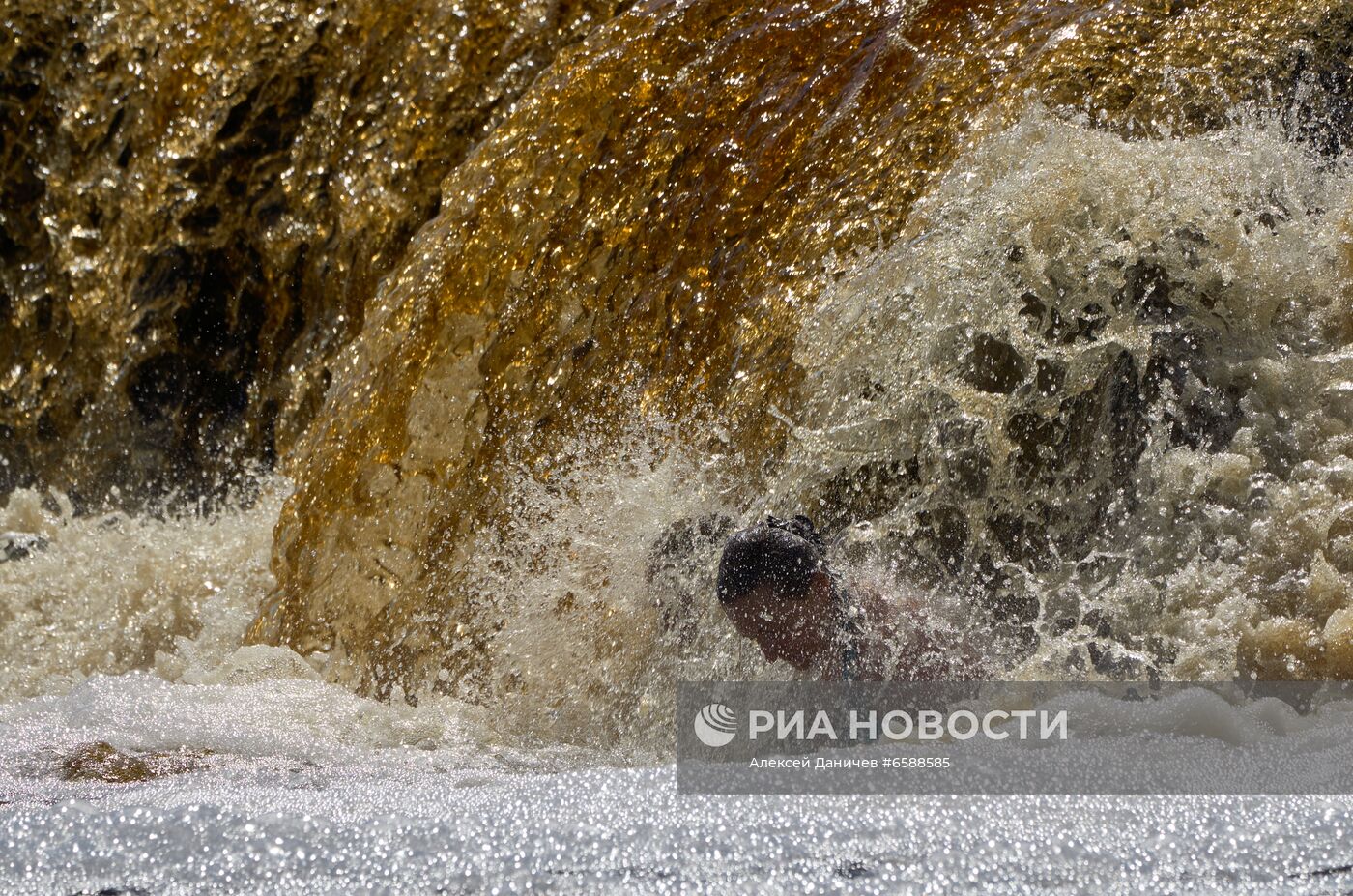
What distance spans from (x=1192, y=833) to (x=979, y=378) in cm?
136

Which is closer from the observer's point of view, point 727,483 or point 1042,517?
point 1042,517

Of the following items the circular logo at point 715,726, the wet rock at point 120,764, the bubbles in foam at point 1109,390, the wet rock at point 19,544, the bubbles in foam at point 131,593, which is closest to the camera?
the wet rock at point 120,764

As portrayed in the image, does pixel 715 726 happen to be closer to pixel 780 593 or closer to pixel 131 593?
pixel 780 593

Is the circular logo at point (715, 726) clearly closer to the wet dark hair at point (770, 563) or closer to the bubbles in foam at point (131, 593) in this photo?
the wet dark hair at point (770, 563)

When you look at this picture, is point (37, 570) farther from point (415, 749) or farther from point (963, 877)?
point (963, 877)

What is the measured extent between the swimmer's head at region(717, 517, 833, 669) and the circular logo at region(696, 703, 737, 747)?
0.39 feet

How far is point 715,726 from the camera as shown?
2176 millimetres

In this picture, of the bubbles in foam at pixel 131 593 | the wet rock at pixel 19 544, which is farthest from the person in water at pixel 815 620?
the wet rock at pixel 19 544

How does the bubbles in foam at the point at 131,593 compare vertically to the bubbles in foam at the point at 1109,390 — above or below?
below

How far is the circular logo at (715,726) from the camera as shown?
206 cm

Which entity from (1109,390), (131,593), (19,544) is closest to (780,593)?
(1109,390)

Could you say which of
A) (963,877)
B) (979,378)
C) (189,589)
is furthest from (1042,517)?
(189,589)

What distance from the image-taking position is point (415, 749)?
228cm

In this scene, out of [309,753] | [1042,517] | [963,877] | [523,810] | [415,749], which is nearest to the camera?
[963,877]
